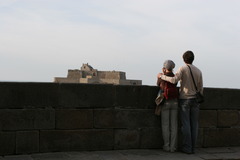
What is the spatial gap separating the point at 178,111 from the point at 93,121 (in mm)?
1700

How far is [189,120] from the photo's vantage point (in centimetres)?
684

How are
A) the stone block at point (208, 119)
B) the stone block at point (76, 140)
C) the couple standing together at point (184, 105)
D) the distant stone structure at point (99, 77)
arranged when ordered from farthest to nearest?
the distant stone structure at point (99, 77), the stone block at point (208, 119), the couple standing together at point (184, 105), the stone block at point (76, 140)

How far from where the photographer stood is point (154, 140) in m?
7.23

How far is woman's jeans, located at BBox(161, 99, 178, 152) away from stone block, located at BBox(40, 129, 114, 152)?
3.35 ft

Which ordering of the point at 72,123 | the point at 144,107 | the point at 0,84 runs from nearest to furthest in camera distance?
the point at 0,84 → the point at 72,123 → the point at 144,107

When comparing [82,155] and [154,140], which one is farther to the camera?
[154,140]

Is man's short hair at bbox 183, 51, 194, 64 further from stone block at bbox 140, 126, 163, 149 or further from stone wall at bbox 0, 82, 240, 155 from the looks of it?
stone block at bbox 140, 126, 163, 149

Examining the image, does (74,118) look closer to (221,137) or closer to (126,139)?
(126,139)

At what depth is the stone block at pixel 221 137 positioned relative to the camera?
7.68 meters

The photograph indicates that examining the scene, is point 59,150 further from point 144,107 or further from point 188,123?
point 188,123

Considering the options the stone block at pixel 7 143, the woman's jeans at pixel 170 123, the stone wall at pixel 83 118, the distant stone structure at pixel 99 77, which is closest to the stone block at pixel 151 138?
the stone wall at pixel 83 118

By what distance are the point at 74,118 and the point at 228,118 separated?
3.38 metres

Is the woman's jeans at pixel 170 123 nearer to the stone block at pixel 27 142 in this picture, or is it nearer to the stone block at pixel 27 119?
the stone block at pixel 27 119

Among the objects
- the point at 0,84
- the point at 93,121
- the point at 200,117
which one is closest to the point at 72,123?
the point at 93,121
